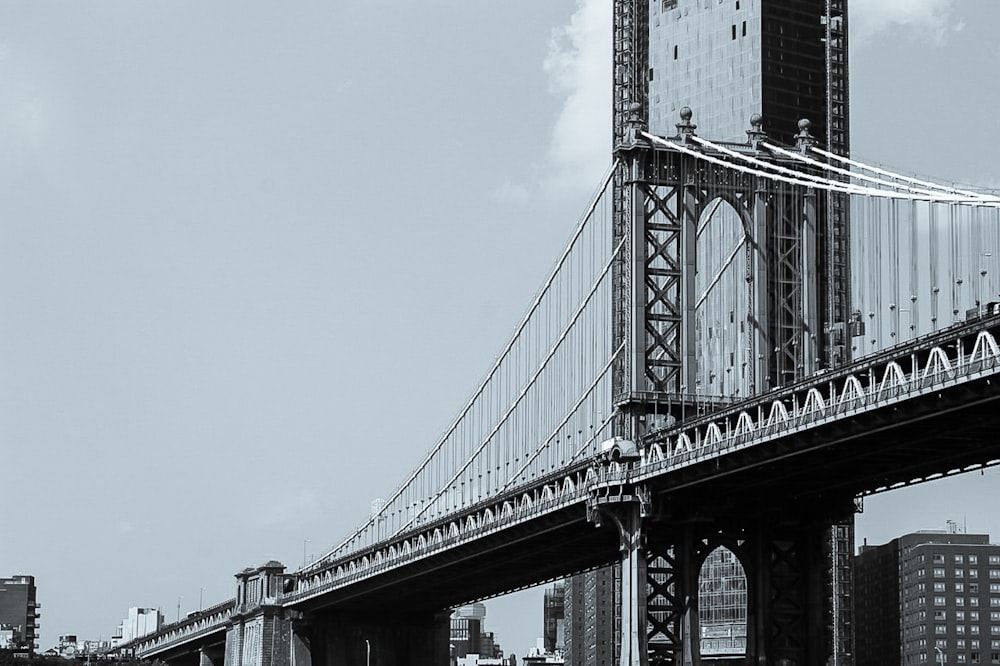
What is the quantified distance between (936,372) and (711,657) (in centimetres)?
10976

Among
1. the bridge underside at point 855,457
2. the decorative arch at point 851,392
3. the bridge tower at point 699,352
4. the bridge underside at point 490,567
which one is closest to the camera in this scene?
the bridge underside at point 855,457

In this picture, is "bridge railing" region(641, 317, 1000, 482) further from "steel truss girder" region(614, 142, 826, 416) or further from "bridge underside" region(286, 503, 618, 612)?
"bridge underside" region(286, 503, 618, 612)

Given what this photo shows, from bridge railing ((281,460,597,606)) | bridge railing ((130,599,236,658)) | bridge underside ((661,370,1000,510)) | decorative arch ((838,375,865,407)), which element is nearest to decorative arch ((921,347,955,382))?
bridge underside ((661,370,1000,510))

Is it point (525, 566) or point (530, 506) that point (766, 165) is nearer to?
point (530, 506)

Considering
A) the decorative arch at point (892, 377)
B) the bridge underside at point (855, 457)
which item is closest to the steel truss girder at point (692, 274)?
the bridge underside at point (855, 457)

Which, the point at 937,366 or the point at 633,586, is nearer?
the point at 937,366

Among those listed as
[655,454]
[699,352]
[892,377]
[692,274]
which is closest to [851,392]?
[892,377]

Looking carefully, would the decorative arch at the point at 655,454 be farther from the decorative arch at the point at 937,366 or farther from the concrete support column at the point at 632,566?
the decorative arch at the point at 937,366

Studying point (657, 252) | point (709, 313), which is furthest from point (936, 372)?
point (709, 313)

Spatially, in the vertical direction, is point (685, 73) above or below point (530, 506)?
above

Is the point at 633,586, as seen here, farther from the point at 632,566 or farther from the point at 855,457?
the point at 855,457

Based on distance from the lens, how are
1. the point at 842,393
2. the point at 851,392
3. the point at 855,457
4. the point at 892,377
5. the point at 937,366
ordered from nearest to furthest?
the point at 937,366 → the point at 892,377 → the point at 851,392 → the point at 842,393 → the point at 855,457

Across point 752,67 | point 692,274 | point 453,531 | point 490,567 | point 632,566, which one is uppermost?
point 752,67

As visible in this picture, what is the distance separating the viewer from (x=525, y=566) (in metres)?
113
